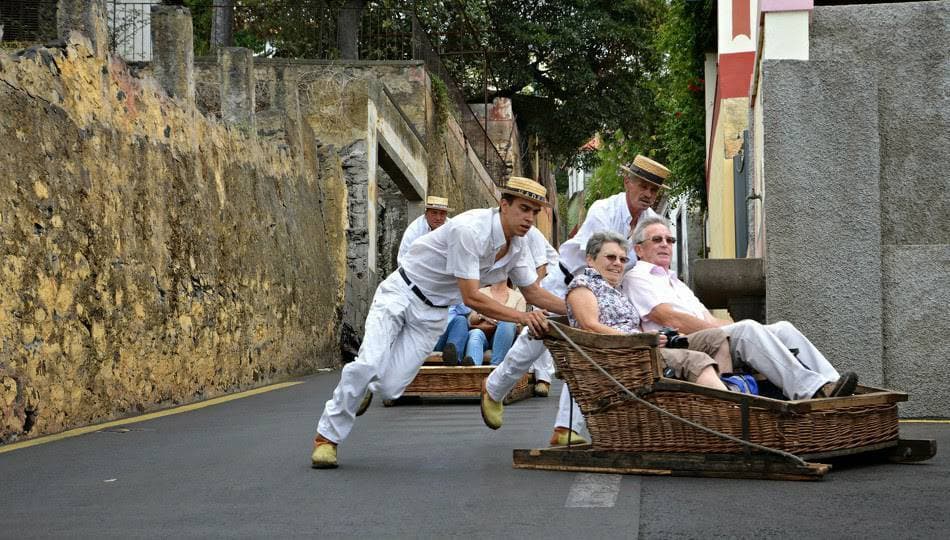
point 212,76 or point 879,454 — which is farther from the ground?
point 212,76

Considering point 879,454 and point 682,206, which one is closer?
point 879,454

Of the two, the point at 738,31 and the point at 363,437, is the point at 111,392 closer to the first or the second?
the point at 363,437

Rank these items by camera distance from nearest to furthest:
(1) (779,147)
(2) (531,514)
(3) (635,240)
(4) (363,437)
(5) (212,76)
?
(2) (531,514) → (3) (635,240) → (4) (363,437) → (1) (779,147) → (5) (212,76)

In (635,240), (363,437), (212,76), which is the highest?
(212,76)

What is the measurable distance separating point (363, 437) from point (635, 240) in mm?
2376

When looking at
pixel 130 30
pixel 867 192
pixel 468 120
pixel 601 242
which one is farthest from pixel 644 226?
pixel 468 120

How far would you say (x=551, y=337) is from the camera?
739cm

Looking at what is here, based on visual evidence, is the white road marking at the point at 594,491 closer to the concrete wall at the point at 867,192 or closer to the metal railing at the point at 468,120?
the concrete wall at the point at 867,192

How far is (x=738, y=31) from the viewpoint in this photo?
2344 centimetres

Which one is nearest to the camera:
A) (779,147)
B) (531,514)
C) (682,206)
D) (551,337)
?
(531,514)

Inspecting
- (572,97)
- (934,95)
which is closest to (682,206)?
(572,97)

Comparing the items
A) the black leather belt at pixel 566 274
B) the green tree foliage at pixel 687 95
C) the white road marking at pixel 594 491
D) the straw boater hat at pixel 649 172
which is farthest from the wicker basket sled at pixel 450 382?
the green tree foliage at pixel 687 95

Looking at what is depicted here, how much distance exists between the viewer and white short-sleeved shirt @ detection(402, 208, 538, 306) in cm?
779

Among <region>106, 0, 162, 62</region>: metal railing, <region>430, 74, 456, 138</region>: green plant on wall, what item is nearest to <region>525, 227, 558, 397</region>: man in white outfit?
<region>106, 0, 162, 62</region>: metal railing
